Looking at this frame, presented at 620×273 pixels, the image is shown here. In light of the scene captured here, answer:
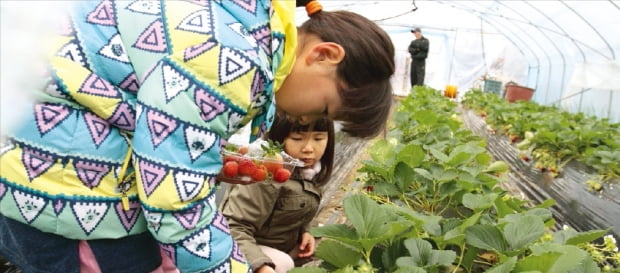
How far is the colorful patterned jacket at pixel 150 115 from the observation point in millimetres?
979

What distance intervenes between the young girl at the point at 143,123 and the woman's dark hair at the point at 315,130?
3.16 ft

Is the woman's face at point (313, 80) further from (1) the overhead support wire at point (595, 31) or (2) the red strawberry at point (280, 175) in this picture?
(1) the overhead support wire at point (595, 31)

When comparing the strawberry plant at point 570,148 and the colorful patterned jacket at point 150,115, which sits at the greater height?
the colorful patterned jacket at point 150,115

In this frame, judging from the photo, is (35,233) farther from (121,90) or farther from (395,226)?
(395,226)

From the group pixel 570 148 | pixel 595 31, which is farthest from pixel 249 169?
pixel 595 31

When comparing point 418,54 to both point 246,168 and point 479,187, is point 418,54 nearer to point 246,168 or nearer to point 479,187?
point 479,187

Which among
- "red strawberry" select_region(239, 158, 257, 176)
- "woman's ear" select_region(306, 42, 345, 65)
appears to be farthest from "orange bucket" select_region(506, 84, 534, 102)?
"woman's ear" select_region(306, 42, 345, 65)

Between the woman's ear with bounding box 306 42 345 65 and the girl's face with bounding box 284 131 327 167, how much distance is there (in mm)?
1004

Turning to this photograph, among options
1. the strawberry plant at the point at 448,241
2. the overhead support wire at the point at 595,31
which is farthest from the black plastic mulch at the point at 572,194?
the overhead support wire at the point at 595,31

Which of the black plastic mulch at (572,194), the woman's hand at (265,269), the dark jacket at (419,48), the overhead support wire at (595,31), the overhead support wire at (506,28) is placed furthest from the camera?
the overhead support wire at (506,28)

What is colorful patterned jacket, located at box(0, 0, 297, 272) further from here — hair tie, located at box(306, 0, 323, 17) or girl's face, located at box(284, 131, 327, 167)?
girl's face, located at box(284, 131, 327, 167)

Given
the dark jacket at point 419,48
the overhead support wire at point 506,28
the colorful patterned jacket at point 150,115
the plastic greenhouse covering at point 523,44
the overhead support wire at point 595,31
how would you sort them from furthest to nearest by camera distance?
the overhead support wire at point 506,28
the dark jacket at point 419,48
the overhead support wire at point 595,31
the plastic greenhouse covering at point 523,44
the colorful patterned jacket at point 150,115

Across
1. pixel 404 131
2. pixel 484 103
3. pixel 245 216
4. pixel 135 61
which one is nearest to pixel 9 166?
pixel 135 61

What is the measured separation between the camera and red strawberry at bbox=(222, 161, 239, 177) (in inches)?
60.5
